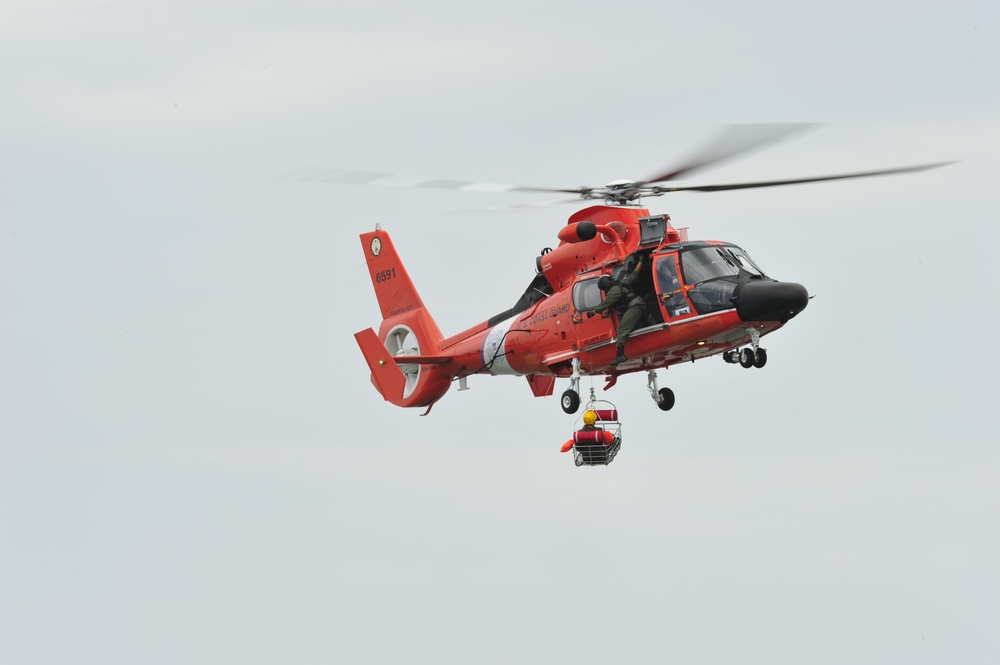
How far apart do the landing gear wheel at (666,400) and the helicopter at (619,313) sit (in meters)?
0.02

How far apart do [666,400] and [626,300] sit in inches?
103

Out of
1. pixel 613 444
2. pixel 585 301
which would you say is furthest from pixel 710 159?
pixel 613 444

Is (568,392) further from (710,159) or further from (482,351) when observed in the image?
(710,159)

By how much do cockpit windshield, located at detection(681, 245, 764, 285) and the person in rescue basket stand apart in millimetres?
899

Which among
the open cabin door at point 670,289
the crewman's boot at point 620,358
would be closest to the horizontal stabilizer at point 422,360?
the crewman's boot at point 620,358

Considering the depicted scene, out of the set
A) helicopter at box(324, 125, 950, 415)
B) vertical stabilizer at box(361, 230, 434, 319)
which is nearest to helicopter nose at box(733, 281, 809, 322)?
helicopter at box(324, 125, 950, 415)

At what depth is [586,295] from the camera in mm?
25078

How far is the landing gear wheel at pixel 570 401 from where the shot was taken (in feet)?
83.3

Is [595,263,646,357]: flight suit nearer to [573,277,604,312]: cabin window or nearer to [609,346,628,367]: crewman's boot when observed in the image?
[609,346,628,367]: crewman's boot

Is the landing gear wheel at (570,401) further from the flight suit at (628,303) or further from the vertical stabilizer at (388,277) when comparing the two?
the vertical stabilizer at (388,277)

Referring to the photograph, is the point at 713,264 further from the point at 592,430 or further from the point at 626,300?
the point at 592,430

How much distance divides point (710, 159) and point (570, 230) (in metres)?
3.25

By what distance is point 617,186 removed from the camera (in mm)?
24562

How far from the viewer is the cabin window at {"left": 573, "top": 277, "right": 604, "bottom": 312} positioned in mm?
24828
